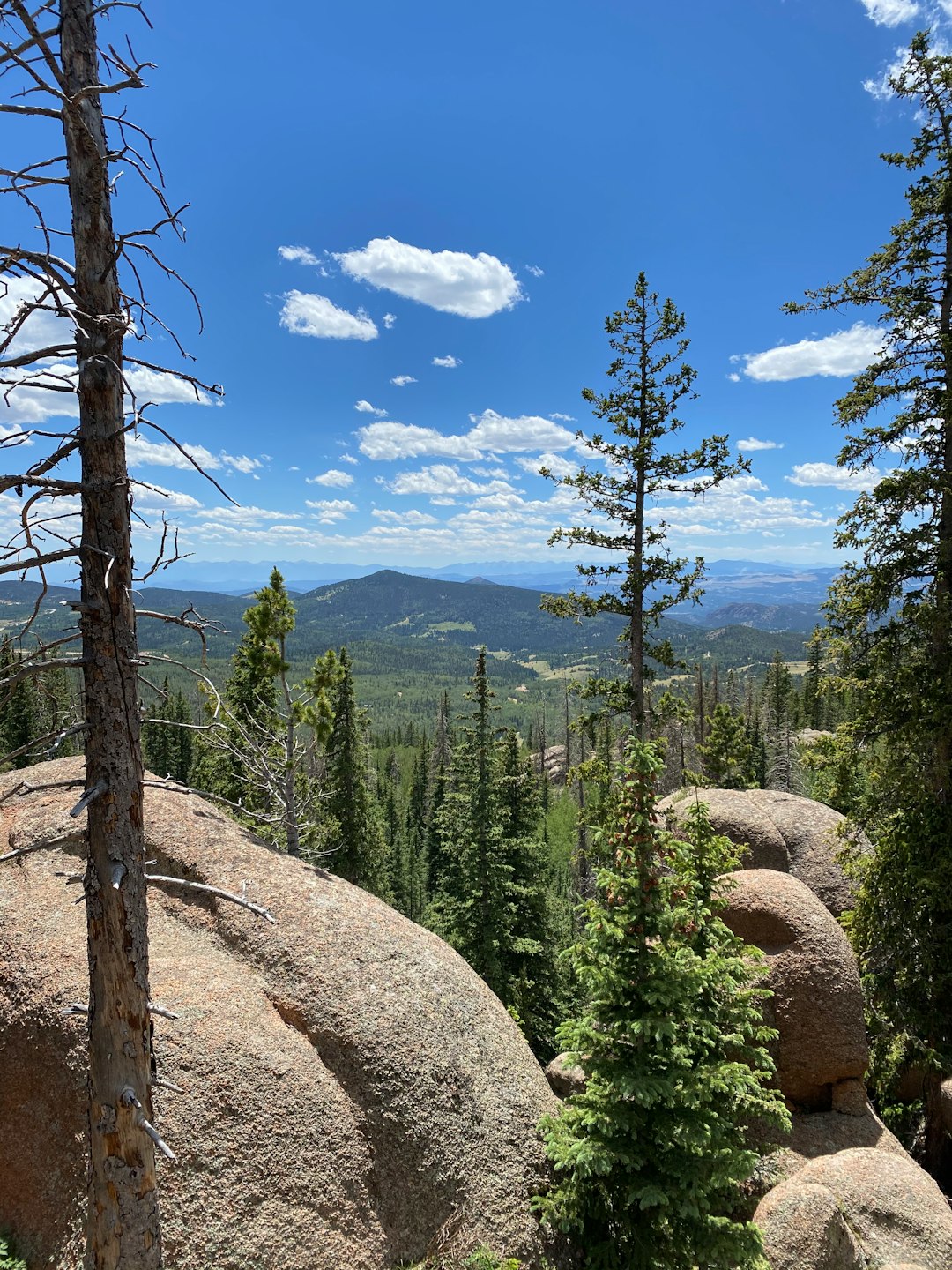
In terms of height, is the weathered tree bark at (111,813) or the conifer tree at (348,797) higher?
the weathered tree bark at (111,813)

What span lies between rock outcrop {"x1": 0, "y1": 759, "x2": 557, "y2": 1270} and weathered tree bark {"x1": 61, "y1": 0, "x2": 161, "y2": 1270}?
123 cm

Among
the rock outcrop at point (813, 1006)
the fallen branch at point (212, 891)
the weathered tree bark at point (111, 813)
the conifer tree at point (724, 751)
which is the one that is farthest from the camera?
the conifer tree at point (724, 751)

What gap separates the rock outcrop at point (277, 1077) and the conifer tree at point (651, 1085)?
3.23 feet

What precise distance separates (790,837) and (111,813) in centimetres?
1553

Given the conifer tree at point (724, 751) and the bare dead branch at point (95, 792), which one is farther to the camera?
the conifer tree at point (724, 751)

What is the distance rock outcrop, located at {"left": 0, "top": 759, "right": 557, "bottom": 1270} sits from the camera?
596cm

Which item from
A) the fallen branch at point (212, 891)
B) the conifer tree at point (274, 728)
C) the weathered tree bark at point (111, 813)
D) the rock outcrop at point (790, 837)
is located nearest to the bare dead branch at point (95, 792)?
the weathered tree bark at point (111, 813)

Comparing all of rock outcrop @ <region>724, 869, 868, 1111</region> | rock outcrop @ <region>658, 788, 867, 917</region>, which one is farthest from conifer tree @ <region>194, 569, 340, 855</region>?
rock outcrop @ <region>724, 869, 868, 1111</region>

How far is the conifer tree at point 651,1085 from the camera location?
668 centimetres

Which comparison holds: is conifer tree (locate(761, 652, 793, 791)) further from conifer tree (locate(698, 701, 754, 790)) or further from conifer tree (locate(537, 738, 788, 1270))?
conifer tree (locate(537, 738, 788, 1270))

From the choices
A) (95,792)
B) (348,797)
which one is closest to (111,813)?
(95,792)

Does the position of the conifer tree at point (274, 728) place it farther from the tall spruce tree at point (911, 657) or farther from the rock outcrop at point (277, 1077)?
the tall spruce tree at point (911, 657)

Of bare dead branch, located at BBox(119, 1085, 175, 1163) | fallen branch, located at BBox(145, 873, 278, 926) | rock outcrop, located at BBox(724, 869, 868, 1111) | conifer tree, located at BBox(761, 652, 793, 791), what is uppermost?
fallen branch, located at BBox(145, 873, 278, 926)

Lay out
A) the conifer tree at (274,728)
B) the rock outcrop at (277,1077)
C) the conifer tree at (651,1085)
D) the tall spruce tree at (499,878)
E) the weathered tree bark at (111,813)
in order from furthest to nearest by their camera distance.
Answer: the tall spruce tree at (499,878) → the conifer tree at (274,728) → the conifer tree at (651,1085) → the rock outcrop at (277,1077) → the weathered tree bark at (111,813)
